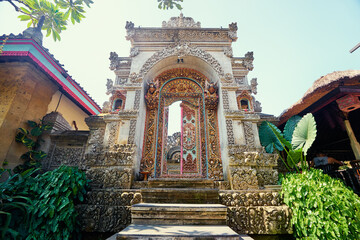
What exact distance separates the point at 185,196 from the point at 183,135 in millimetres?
2925

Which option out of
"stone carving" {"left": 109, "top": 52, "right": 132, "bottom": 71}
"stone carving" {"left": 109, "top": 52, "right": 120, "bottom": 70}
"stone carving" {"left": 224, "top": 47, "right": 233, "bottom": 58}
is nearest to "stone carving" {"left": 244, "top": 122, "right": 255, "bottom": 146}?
"stone carving" {"left": 224, "top": 47, "right": 233, "bottom": 58}

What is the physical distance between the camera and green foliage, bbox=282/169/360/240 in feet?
8.07

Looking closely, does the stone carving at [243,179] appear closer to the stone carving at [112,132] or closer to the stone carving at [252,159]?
the stone carving at [252,159]

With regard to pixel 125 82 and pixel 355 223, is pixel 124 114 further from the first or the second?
pixel 355 223

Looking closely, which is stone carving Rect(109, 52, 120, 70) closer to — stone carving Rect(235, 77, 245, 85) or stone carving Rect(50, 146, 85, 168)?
stone carving Rect(50, 146, 85, 168)

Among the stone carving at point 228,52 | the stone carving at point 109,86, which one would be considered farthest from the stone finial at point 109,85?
the stone carving at point 228,52

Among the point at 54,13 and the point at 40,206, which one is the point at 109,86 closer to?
the point at 54,13

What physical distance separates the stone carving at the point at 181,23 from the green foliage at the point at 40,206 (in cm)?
685

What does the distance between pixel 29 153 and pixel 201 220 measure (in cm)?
567

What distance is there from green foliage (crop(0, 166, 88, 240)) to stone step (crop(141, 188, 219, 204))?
142cm

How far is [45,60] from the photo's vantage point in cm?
555

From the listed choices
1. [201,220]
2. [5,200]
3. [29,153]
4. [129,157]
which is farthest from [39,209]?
[29,153]

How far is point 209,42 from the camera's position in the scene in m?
6.38

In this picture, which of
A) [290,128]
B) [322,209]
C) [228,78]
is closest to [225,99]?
[228,78]
